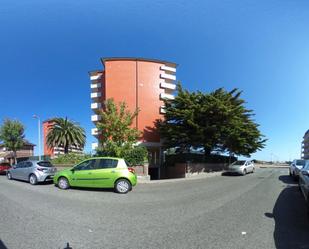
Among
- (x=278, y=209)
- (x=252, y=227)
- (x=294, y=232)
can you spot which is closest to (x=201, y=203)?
(x=278, y=209)

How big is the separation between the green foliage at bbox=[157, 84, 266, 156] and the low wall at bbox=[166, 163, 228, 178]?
1816 mm

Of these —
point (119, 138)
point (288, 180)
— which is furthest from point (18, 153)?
point (288, 180)

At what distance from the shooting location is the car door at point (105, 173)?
1229 cm

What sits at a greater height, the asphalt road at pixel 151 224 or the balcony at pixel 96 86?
the balcony at pixel 96 86

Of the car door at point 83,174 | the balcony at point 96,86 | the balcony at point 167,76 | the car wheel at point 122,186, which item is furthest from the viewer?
the balcony at point 96,86

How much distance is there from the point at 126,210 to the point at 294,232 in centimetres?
466

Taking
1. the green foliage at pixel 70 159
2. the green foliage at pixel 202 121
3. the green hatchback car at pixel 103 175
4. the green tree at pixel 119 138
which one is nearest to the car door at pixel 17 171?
the green hatchback car at pixel 103 175

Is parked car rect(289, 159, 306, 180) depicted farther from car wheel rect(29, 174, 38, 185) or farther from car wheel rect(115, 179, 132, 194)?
car wheel rect(29, 174, 38, 185)

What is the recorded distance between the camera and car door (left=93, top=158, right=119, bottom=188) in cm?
1229

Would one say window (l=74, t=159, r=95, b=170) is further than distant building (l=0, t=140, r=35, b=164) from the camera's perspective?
No

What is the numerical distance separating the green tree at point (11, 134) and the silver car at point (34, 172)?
23062 mm

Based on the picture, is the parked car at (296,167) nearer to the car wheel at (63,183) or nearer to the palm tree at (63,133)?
the car wheel at (63,183)

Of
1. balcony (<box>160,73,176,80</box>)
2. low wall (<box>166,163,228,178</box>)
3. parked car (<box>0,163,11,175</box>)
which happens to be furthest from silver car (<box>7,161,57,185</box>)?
balcony (<box>160,73,176,80</box>)

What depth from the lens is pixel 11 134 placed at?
121 feet
